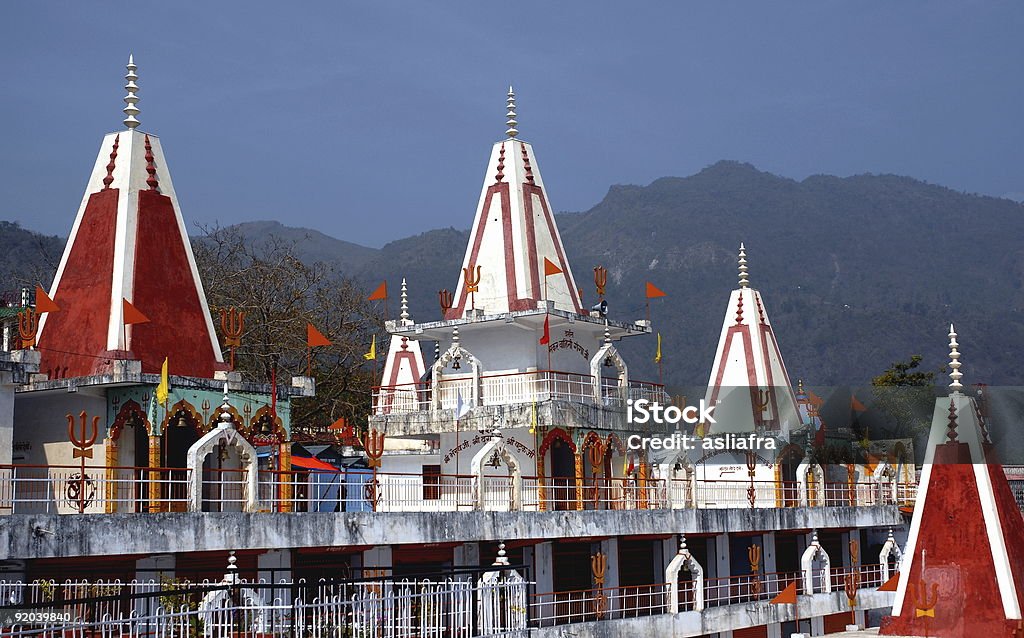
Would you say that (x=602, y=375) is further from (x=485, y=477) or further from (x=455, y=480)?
(x=485, y=477)

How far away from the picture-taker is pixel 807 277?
6570 inches

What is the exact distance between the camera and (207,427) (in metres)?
22.3

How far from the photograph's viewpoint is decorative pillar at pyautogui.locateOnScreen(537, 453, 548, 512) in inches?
1017

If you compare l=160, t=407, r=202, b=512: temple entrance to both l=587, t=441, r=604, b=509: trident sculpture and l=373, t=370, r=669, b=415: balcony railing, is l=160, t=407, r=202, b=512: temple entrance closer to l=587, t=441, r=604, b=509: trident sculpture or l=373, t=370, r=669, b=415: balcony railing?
l=373, t=370, r=669, b=415: balcony railing

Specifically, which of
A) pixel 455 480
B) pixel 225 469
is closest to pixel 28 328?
pixel 225 469

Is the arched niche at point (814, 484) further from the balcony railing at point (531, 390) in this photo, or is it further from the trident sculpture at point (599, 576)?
the trident sculpture at point (599, 576)

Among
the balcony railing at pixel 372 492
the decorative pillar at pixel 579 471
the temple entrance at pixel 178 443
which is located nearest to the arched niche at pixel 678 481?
the balcony railing at pixel 372 492

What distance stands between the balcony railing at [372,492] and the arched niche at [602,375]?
5.98 feet

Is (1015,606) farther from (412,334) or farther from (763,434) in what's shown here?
(412,334)

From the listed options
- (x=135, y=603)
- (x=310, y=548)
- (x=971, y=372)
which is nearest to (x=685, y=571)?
(x=310, y=548)

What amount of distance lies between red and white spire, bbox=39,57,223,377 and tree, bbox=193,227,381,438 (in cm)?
1564

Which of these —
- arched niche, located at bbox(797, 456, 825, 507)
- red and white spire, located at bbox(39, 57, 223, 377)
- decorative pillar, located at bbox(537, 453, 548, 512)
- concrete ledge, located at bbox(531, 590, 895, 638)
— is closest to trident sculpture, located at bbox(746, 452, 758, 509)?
arched niche, located at bbox(797, 456, 825, 507)

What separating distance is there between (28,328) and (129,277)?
198 centimetres

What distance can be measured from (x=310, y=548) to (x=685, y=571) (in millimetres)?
12422
